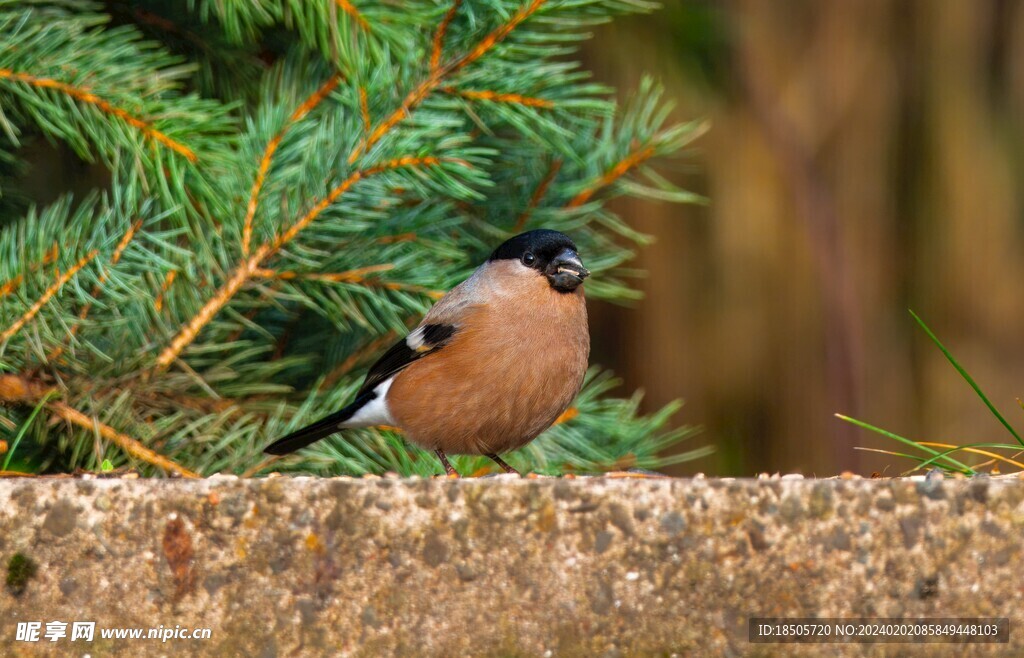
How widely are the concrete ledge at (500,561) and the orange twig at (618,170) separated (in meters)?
1.60

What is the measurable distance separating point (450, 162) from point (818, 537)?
1342mm

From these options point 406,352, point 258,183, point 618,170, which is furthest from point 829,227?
point 258,183

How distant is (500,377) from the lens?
2986 millimetres

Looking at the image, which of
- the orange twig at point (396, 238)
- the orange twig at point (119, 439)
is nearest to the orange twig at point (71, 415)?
the orange twig at point (119, 439)

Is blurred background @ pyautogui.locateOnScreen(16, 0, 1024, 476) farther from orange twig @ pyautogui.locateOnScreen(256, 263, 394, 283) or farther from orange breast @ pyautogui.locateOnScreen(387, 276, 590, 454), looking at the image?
orange twig @ pyautogui.locateOnScreen(256, 263, 394, 283)

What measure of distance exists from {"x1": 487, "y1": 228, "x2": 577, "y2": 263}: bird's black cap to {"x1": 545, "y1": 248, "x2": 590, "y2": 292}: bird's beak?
0.02 metres

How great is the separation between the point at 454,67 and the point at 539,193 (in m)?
0.50

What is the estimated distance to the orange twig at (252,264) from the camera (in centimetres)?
245

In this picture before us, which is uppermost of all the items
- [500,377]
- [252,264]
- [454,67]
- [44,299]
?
[454,67]

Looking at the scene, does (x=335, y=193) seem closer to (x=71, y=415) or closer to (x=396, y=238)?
(x=396, y=238)

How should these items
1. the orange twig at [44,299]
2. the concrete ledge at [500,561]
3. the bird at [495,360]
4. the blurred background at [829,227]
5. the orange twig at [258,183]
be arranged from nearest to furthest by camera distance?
the concrete ledge at [500,561], the orange twig at [44,299], the orange twig at [258,183], the bird at [495,360], the blurred background at [829,227]

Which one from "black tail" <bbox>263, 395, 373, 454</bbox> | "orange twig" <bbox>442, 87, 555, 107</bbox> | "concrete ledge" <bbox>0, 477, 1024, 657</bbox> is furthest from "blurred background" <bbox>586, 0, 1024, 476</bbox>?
"concrete ledge" <bbox>0, 477, 1024, 657</bbox>

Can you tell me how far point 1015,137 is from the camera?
4672mm

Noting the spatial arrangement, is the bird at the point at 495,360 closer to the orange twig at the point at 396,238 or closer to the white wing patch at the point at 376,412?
the white wing patch at the point at 376,412
